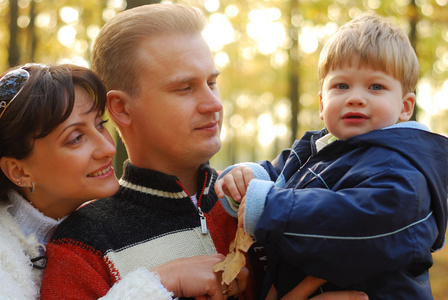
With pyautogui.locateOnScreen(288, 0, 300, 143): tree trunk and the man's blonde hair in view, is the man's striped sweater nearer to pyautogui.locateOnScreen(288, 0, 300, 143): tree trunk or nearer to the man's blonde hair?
the man's blonde hair

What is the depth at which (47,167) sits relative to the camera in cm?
249

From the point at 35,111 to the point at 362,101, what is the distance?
5.38ft

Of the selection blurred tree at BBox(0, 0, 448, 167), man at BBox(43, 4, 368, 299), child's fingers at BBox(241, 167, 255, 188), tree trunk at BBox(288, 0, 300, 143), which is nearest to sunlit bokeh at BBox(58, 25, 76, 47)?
blurred tree at BBox(0, 0, 448, 167)

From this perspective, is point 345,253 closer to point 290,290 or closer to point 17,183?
point 290,290

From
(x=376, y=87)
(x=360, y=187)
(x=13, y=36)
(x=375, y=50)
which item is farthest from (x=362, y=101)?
(x=13, y=36)

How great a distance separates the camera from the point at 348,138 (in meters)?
2.39

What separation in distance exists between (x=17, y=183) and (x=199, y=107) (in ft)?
3.47

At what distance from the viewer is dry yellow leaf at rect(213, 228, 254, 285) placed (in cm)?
225

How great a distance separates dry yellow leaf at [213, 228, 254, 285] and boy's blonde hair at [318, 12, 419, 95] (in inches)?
40.3

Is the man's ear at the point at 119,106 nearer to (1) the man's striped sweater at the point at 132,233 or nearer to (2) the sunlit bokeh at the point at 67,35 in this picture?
(1) the man's striped sweater at the point at 132,233

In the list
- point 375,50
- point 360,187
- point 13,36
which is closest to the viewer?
point 360,187

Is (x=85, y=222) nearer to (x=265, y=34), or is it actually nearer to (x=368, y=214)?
(x=368, y=214)

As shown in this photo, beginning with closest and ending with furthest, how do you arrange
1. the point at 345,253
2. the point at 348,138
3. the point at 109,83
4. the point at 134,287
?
the point at 345,253, the point at 134,287, the point at 348,138, the point at 109,83

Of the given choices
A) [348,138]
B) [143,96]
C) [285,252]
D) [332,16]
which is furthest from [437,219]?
[332,16]
